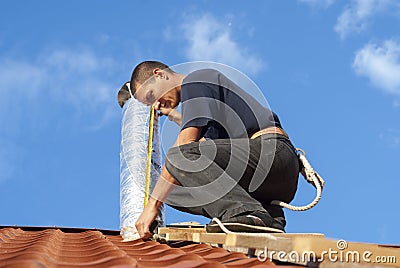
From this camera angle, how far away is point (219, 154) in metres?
3.21

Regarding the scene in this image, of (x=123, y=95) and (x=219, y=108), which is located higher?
(x=123, y=95)

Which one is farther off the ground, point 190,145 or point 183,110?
point 183,110

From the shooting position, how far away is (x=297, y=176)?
350 centimetres

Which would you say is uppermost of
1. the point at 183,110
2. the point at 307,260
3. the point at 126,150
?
the point at 126,150

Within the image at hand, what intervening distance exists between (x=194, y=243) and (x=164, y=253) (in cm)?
59

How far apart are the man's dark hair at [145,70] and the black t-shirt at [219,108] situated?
11.6 inches

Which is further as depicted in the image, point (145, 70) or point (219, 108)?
point (145, 70)

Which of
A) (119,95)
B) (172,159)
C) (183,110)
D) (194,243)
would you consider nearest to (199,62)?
(183,110)

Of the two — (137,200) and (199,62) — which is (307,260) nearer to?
(199,62)

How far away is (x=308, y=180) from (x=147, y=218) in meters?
1.04

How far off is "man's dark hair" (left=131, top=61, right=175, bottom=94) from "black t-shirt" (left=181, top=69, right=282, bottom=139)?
0.96ft

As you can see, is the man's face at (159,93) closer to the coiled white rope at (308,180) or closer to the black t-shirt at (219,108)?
the black t-shirt at (219,108)

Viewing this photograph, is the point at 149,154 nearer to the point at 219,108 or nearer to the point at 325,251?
the point at 219,108

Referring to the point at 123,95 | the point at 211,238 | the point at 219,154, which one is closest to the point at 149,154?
the point at 123,95
